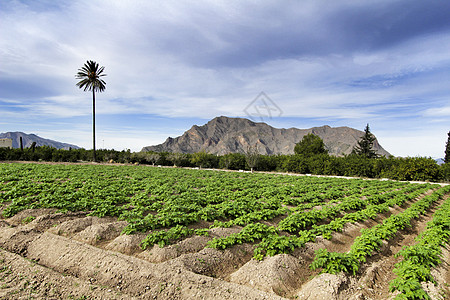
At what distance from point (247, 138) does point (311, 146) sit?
85.6 metres

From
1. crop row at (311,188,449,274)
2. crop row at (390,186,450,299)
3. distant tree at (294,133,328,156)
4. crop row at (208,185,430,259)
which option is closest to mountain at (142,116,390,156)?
distant tree at (294,133,328,156)

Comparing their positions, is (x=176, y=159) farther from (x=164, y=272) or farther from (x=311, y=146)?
(x=164, y=272)

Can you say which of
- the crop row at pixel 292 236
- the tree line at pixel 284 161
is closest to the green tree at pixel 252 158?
the tree line at pixel 284 161

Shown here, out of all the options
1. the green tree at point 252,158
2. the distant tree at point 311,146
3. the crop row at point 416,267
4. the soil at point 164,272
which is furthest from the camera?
the distant tree at point 311,146

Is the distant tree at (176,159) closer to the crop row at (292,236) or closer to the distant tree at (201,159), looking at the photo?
the distant tree at (201,159)

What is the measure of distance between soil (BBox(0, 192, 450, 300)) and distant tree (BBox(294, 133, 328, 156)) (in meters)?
47.2

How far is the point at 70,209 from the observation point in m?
8.65

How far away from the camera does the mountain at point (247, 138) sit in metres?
119

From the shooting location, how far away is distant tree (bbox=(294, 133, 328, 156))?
5173cm

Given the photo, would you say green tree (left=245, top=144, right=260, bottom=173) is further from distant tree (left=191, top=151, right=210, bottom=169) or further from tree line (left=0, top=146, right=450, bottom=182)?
distant tree (left=191, top=151, right=210, bottom=169)

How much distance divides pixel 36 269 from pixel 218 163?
38091 millimetres

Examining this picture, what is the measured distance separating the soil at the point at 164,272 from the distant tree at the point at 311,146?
47.2m

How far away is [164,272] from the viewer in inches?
181

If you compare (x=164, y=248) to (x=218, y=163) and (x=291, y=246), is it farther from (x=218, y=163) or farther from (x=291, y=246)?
(x=218, y=163)
